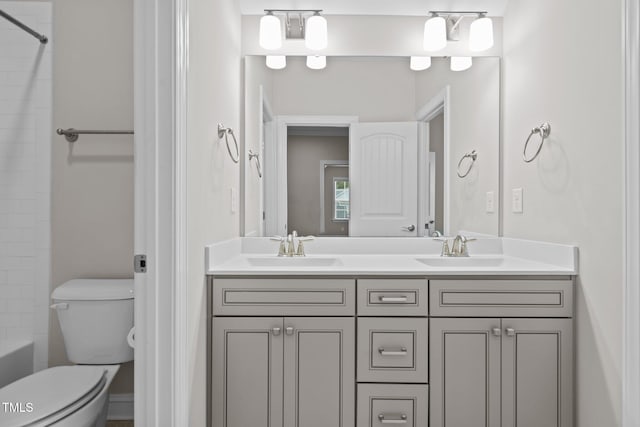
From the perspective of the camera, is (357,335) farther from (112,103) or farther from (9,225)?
(9,225)

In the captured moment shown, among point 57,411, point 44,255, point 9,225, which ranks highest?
point 9,225

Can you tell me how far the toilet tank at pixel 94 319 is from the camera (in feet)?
6.19

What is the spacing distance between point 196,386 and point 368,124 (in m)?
1.55

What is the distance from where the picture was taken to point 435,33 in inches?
87.6

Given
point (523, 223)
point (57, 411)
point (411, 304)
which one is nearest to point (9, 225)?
point (57, 411)

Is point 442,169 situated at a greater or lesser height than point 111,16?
lesser

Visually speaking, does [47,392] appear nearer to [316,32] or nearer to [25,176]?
[25,176]

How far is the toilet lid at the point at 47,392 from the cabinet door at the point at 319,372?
77cm

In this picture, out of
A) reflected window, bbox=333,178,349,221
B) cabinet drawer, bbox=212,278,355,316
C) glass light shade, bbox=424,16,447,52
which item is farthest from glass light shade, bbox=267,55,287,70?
cabinet drawer, bbox=212,278,355,316

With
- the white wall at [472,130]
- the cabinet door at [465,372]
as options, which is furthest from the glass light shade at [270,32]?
the cabinet door at [465,372]

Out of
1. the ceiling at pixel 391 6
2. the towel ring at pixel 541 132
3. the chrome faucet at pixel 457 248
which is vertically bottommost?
the chrome faucet at pixel 457 248

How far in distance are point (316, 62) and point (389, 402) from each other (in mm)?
1739

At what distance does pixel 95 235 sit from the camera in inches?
81.9

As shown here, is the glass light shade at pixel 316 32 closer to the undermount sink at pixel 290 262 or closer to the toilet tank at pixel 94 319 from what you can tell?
the undermount sink at pixel 290 262
